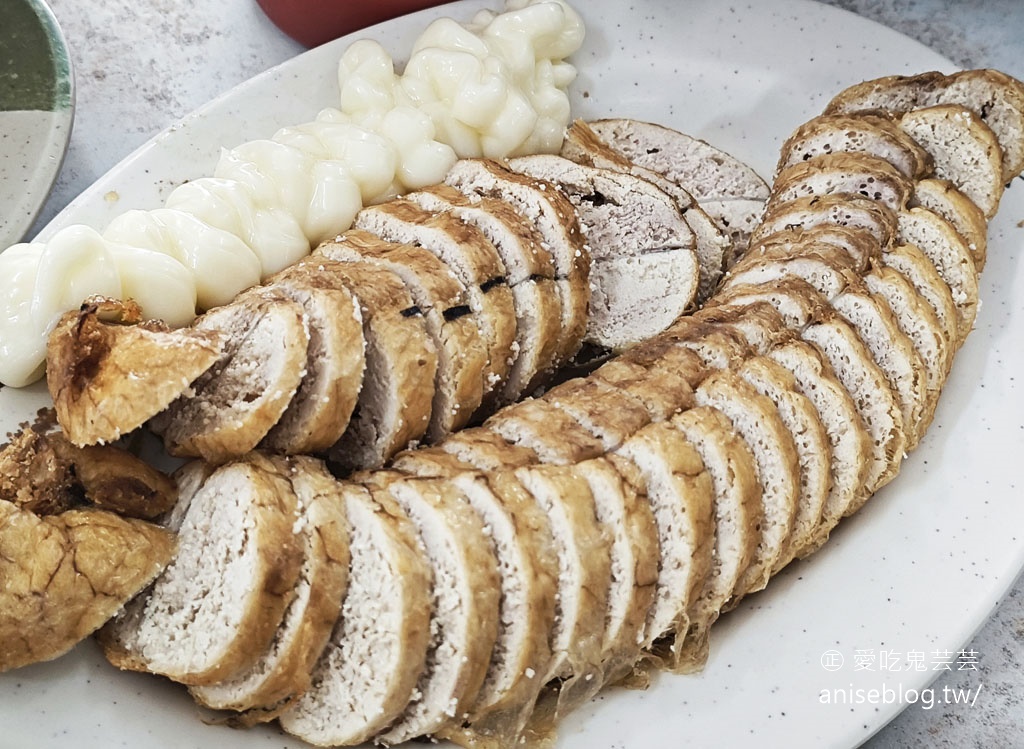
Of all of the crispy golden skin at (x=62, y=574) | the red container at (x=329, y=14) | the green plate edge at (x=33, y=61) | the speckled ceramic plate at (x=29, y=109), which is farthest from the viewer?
the red container at (x=329, y=14)

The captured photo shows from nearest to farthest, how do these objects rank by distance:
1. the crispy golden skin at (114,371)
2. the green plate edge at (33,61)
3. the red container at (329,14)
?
the crispy golden skin at (114,371) < the green plate edge at (33,61) < the red container at (329,14)

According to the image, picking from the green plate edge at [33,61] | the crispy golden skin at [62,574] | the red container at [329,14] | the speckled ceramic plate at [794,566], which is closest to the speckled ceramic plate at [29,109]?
the green plate edge at [33,61]

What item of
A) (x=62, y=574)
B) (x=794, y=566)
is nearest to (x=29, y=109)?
(x=62, y=574)

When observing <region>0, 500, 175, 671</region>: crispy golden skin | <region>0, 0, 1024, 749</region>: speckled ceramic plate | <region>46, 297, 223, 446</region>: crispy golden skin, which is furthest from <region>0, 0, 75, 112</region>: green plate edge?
<region>0, 500, 175, 671</region>: crispy golden skin

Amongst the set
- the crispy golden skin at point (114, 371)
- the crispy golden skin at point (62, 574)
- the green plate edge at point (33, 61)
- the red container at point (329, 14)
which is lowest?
the crispy golden skin at point (62, 574)

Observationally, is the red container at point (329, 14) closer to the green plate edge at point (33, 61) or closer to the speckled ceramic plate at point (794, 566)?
the speckled ceramic plate at point (794, 566)

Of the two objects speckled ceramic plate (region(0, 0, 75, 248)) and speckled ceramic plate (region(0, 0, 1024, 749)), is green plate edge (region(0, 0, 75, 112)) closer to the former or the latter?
speckled ceramic plate (region(0, 0, 75, 248))
